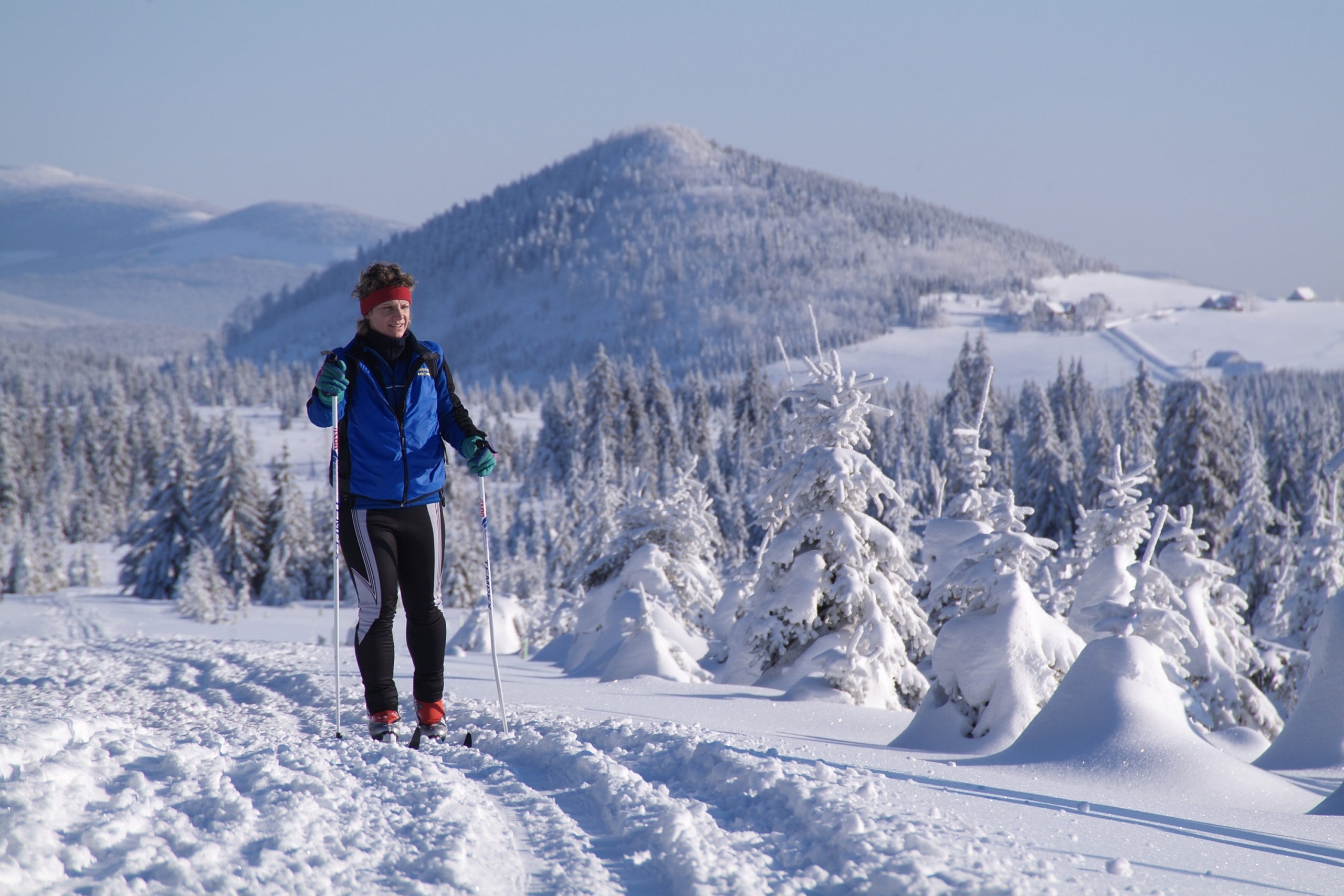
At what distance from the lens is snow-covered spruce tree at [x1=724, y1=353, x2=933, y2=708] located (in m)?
11.7

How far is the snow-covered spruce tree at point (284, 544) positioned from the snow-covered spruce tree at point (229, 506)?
88cm

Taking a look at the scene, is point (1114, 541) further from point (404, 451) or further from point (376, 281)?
point (376, 281)

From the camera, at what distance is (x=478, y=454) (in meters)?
5.50

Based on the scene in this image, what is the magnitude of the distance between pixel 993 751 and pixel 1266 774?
183 centimetres

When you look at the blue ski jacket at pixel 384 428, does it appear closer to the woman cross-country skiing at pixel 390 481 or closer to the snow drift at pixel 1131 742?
the woman cross-country skiing at pixel 390 481

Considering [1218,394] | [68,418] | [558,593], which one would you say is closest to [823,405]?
[558,593]

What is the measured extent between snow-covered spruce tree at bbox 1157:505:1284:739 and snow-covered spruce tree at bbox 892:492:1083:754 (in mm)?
7119

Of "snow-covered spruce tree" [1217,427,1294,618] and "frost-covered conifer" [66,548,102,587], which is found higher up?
"snow-covered spruce tree" [1217,427,1294,618]

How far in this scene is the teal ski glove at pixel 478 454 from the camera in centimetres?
539

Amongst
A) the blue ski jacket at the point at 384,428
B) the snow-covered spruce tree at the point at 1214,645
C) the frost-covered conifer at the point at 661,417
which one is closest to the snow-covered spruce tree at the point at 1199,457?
the snow-covered spruce tree at the point at 1214,645

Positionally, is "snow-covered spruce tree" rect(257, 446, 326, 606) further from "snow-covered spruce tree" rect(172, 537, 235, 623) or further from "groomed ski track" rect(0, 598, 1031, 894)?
"groomed ski track" rect(0, 598, 1031, 894)

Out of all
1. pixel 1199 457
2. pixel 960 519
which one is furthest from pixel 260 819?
pixel 1199 457

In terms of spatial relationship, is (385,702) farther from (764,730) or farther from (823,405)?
(823,405)

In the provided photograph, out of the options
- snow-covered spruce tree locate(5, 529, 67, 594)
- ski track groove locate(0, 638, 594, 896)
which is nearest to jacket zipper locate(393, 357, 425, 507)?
ski track groove locate(0, 638, 594, 896)
